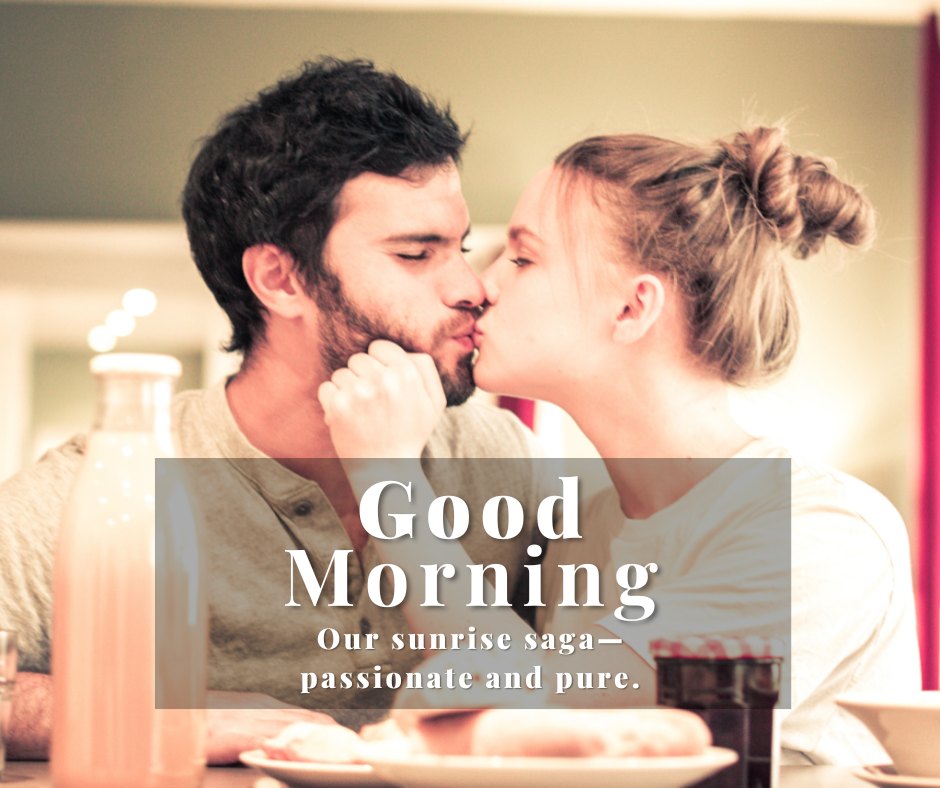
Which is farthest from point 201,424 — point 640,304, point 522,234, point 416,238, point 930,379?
point 930,379

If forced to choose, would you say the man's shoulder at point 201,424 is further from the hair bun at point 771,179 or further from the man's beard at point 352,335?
the hair bun at point 771,179

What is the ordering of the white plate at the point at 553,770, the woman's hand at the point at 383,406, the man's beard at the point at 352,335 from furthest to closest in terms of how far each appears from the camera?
the man's beard at the point at 352,335 → the woman's hand at the point at 383,406 → the white plate at the point at 553,770

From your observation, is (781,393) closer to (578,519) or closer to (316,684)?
(578,519)

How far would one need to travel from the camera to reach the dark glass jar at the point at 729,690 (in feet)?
2.48

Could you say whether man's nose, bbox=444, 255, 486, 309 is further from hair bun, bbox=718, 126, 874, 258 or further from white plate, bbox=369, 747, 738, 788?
white plate, bbox=369, 747, 738, 788

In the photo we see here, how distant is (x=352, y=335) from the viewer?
165cm

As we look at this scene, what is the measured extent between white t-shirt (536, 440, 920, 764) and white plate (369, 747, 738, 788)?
0.47 meters

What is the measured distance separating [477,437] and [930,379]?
194 centimetres

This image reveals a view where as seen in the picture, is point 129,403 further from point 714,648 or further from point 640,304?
point 640,304

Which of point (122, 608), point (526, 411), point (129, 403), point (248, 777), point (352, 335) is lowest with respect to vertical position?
point (248, 777)

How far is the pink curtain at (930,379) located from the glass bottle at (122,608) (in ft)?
8.50

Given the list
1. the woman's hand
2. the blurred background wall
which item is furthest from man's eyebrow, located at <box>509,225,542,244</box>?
the blurred background wall

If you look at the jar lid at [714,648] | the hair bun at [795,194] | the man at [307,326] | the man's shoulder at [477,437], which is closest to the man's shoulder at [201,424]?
the man at [307,326]

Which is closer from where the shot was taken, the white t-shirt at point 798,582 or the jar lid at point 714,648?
the jar lid at point 714,648
